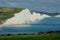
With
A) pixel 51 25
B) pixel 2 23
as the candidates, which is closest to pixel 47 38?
pixel 51 25

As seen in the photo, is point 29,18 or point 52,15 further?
point 29,18

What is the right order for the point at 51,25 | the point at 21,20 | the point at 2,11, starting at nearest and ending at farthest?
the point at 51,25 → the point at 2,11 → the point at 21,20

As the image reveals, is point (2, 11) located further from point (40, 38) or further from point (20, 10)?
point (40, 38)

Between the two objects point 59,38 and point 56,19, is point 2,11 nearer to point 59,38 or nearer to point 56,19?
point 56,19

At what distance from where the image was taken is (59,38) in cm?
1506

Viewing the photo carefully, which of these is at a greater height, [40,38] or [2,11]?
[2,11]

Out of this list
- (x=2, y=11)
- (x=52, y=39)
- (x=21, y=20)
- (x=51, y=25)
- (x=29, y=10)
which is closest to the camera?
(x=52, y=39)

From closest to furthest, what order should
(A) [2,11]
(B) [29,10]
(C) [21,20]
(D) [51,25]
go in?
(D) [51,25]
(A) [2,11]
(B) [29,10]
(C) [21,20]

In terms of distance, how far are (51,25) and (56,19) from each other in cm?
157

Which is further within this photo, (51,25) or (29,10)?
(29,10)

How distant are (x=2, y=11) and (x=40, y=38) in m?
15.1

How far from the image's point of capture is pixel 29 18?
3631 cm

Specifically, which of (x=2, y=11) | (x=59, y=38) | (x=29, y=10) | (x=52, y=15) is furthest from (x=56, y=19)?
(x=59, y=38)

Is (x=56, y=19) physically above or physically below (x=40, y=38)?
above
